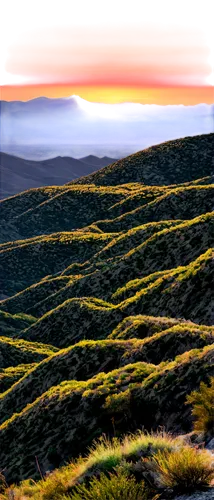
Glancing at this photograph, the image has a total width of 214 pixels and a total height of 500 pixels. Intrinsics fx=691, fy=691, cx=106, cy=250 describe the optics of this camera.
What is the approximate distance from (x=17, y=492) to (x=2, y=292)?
9943 cm

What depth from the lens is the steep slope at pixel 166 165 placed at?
555 ft

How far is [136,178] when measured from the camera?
566 feet

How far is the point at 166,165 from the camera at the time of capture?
175 metres

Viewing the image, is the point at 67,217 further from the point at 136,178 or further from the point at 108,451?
the point at 108,451

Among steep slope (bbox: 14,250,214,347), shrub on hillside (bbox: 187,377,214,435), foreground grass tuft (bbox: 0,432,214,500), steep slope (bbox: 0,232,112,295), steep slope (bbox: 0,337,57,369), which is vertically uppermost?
foreground grass tuft (bbox: 0,432,214,500)

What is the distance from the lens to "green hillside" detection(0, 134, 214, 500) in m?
18.0

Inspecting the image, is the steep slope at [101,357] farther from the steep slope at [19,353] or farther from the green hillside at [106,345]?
the steep slope at [19,353]

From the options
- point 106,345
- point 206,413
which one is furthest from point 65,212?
point 206,413

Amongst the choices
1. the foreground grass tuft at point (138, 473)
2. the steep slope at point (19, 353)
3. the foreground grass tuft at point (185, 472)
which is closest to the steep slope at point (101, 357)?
the foreground grass tuft at point (138, 473)

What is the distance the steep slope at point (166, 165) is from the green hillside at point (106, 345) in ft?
89.5

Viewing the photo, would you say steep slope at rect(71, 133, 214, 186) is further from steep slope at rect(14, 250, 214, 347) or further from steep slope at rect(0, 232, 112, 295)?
steep slope at rect(14, 250, 214, 347)

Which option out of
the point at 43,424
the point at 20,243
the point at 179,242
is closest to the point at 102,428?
the point at 43,424

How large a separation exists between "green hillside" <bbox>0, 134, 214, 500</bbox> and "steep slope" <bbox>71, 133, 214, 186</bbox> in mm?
27281

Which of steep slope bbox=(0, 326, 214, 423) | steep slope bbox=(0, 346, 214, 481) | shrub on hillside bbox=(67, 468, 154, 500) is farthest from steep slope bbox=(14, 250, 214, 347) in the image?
shrub on hillside bbox=(67, 468, 154, 500)
